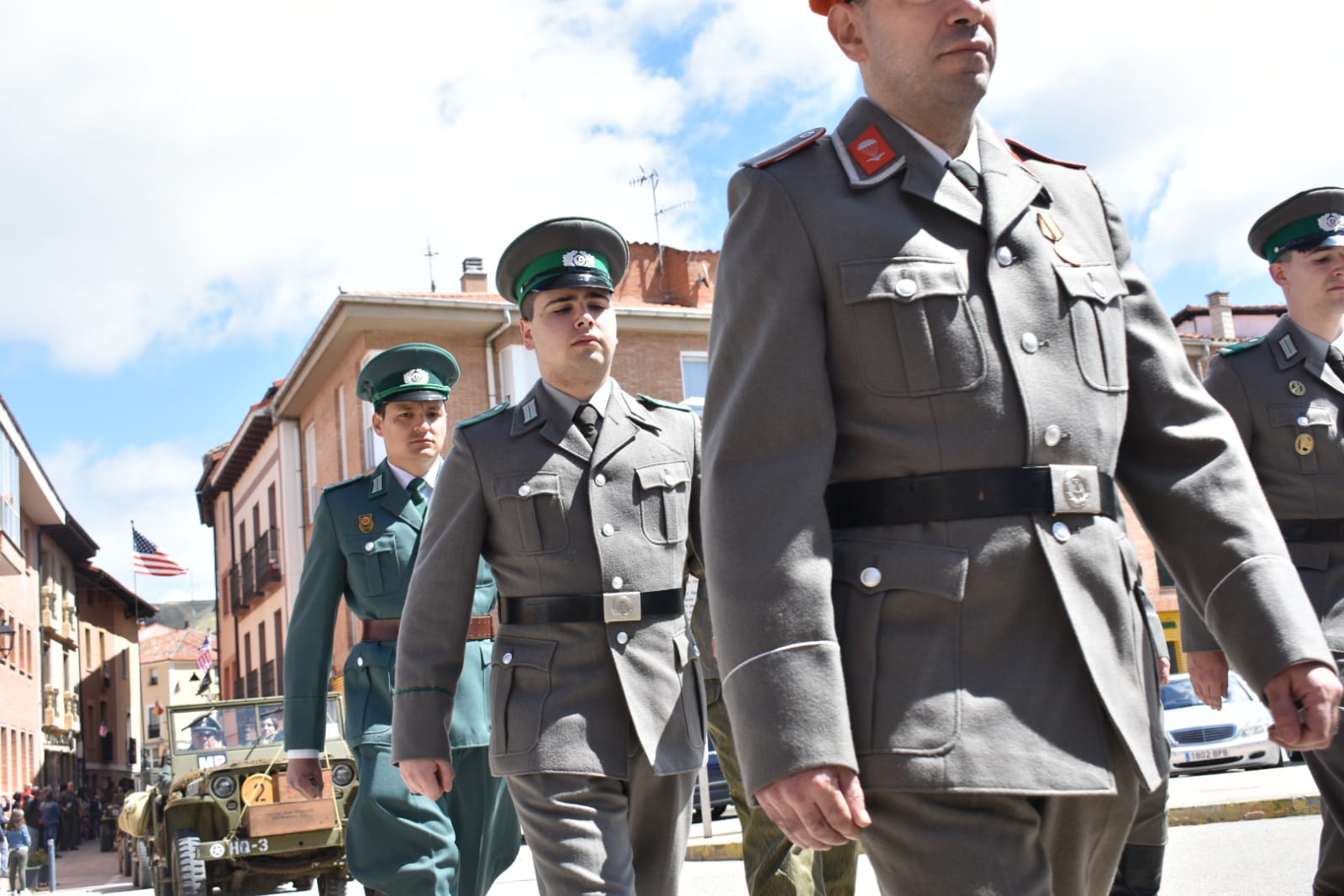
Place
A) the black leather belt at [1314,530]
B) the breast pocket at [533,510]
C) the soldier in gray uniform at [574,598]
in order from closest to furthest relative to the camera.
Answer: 1. the soldier in gray uniform at [574,598]
2. the breast pocket at [533,510]
3. the black leather belt at [1314,530]

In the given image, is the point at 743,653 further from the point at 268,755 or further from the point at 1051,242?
the point at 268,755

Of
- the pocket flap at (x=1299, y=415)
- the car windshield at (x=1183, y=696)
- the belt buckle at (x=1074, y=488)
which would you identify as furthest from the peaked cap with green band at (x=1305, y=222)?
the car windshield at (x=1183, y=696)

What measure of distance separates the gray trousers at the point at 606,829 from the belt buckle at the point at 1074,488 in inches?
77.1

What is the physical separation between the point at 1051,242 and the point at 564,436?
89.9 inches

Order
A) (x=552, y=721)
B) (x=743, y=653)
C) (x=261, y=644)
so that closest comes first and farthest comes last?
(x=743, y=653) < (x=552, y=721) < (x=261, y=644)

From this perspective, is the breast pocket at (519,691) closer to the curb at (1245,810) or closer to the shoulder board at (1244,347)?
the shoulder board at (1244,347)

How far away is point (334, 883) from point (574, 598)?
38.0ft

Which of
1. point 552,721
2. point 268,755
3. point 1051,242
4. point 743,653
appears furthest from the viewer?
point 268,755

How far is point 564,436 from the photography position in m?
5.02

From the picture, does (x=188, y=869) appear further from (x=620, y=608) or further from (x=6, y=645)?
(x=6, y=645)

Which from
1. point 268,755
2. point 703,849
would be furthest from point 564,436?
point 268,755

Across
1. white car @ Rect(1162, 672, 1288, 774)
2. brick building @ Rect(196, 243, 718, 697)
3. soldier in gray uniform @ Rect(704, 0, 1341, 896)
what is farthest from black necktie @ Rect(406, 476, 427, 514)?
brick building @ Rect(196, 243, 718, 697)

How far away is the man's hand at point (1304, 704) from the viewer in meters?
2.81

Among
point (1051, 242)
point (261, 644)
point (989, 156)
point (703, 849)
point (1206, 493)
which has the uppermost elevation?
point (261, 644)
